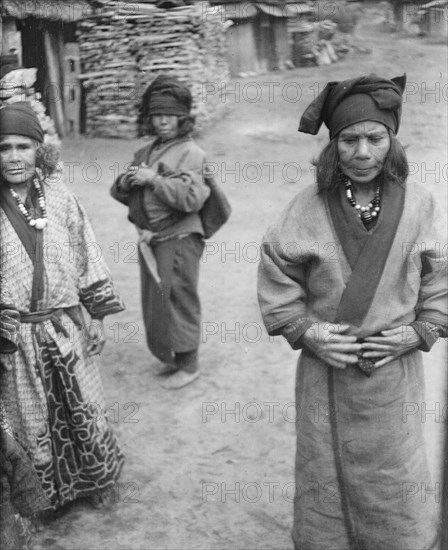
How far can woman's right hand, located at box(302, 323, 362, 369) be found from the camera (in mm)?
2625

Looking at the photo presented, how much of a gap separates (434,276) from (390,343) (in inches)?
10.8

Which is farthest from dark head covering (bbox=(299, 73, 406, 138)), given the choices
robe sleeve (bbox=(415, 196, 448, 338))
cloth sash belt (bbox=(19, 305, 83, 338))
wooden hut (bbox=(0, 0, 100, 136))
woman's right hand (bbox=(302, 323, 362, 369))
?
wooden hut (bbox=(0, 0, 100, 136))

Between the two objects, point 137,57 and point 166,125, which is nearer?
point 166,125

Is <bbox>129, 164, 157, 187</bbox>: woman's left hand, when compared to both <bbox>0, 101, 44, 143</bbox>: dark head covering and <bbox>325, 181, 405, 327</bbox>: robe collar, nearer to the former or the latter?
<bbox>0, 101, 44, 143</bbox>: dark head covering

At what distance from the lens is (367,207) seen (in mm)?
2664

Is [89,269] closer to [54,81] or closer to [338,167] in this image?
[338,167]

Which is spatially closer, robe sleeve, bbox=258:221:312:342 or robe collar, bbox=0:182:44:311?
robe sleeve, bbox=258:221:312:342

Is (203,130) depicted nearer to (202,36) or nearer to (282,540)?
(202,36)

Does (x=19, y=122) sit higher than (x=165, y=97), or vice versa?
(x=19, y=122)

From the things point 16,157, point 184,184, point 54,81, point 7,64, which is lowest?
point 54,81

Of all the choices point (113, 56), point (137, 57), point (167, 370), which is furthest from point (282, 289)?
point (113, 56)

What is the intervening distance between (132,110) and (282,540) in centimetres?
874

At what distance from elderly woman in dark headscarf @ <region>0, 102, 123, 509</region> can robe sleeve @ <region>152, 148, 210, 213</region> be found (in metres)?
0.96

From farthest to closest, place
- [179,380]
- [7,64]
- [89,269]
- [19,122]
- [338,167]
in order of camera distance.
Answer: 1. [179,380]
2. [7,64]
3. [89,269]
4. [19,122]
5. [338,167]
